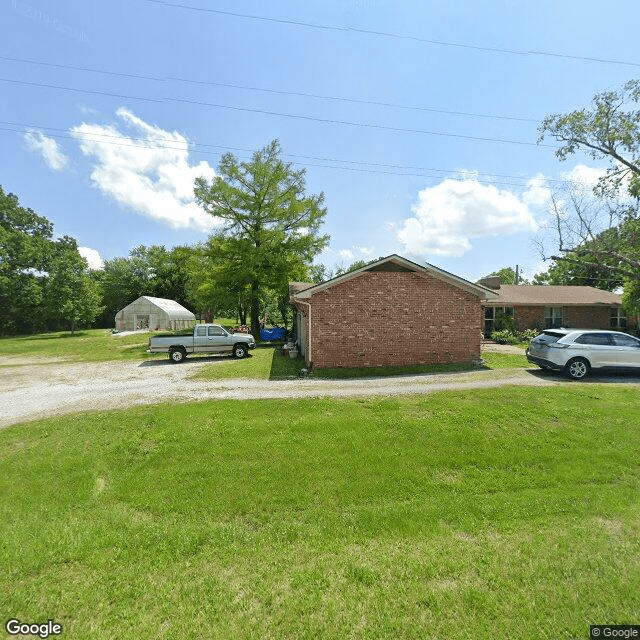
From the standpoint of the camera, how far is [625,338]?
10859 millimetres

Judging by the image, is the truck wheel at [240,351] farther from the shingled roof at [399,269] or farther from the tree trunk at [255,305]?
the tree trunk at [255,305]

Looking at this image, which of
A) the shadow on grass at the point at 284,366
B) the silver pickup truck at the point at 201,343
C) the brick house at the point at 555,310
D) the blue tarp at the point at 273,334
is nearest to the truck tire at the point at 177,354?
the silver pickup truck at the point at 201,343

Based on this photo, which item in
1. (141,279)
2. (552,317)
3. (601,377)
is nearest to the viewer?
(601,377)

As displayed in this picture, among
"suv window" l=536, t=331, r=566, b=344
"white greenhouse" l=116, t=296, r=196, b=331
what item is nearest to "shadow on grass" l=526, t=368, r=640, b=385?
"suv window" l=536, t=331, r=566, b=344

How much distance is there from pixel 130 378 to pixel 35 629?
34.5 feet

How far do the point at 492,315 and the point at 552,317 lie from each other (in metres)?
4.96

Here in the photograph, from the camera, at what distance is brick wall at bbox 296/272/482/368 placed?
12.5m

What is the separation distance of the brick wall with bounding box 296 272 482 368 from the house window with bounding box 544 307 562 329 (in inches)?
592

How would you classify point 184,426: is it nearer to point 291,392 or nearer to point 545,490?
point 291,392

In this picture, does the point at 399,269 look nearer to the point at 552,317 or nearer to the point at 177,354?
the point at 177,354

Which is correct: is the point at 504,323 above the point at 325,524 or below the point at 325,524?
above

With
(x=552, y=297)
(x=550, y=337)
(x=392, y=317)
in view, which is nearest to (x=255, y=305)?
(x=392, y=317)

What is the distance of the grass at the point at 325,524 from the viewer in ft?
9.11

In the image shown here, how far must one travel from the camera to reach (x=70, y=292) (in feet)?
118
